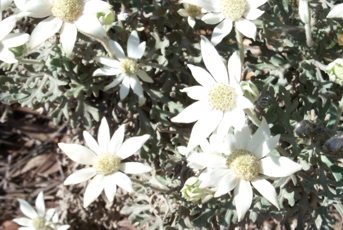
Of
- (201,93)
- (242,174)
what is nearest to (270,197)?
(242,174)

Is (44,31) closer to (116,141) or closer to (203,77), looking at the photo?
(116,141)

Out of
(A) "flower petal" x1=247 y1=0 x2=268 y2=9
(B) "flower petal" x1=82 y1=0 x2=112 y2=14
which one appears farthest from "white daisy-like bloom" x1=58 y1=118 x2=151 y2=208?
(A) "flower petal" x1=247 y1=0 x2=268 y2=9

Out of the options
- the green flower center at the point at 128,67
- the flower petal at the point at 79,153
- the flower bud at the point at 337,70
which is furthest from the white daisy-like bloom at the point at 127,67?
the flower bud at the point at 337,70

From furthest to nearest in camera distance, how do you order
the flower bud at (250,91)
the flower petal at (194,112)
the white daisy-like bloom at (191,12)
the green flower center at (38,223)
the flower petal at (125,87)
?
the green flower center at (38,223) → the flower petal at (125,87) → the white daisy-like bloom at (191,12) → the flower petal at (194,112) → the flower bud at (250,91)

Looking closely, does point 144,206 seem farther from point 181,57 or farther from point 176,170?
point 181,57

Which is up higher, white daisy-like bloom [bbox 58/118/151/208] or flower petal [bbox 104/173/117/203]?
white daisy-like bloom [bbox 58/118/151/208]

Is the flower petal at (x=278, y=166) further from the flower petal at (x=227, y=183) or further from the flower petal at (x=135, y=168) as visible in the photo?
the flower petal at (x=135, y=168)

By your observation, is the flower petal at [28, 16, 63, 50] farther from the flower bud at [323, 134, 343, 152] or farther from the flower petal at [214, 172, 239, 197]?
the flower bud at [323, 134, 343, 152]
